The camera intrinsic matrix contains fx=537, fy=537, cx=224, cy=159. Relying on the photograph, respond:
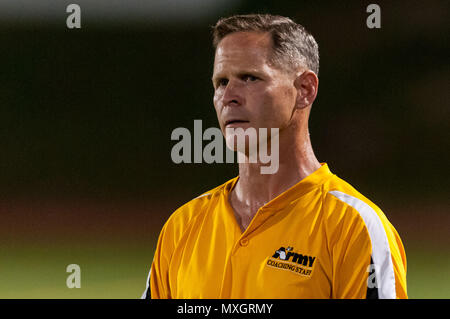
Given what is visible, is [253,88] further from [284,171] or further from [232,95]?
[284,171]

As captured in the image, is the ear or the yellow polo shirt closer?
the yellow polo shirt

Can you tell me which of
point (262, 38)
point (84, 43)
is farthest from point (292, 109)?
point (84, 43)

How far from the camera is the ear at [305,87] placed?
6.05 ft

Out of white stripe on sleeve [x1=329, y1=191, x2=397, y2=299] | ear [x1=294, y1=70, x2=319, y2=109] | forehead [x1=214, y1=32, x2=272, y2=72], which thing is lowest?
white stripe on sleeve [x1=329, y1=191, x2=397, y2=299]

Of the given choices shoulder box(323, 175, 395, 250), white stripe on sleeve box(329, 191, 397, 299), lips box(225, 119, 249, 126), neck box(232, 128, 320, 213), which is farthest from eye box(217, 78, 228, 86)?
white stripe on sleeve box(329, 191, 397, 299)

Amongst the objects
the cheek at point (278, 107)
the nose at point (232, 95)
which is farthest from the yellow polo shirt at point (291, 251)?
the nose at point (232, 95)

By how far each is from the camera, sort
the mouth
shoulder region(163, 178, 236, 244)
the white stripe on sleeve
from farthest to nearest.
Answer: shoulder region(163, 178, 236, 244), the mouth, the white stripe on sleeve

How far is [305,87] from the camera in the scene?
1.86 meters

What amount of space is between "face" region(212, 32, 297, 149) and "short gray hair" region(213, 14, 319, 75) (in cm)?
3

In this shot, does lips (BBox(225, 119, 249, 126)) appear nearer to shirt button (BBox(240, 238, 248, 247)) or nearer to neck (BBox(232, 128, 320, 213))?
neck (BBox(232, 128, 320, 213))

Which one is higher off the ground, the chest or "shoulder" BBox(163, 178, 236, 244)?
"shoulder" BBox(163, 178, 236, 244)

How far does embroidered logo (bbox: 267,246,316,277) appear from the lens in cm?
161

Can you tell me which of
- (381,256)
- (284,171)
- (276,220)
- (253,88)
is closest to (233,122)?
(253,88)

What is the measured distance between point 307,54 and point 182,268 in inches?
33.8
